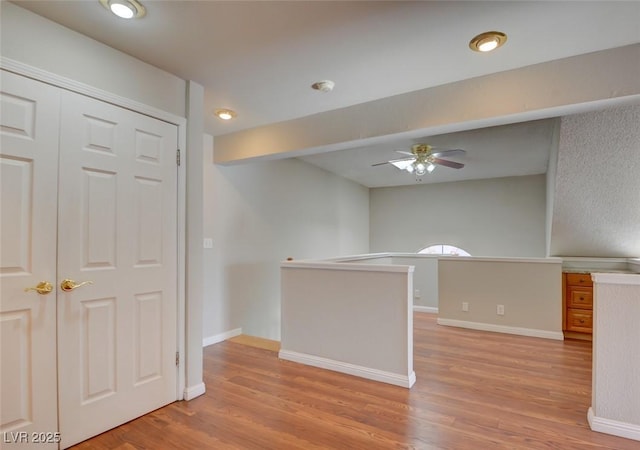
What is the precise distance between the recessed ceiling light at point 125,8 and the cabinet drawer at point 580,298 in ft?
16.5

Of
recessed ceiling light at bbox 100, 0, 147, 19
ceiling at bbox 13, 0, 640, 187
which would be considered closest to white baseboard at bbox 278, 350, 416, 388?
ceiling at bbox 13, 0, 640, 187

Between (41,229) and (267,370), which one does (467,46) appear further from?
(267,370)

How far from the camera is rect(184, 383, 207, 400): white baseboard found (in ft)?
8.38

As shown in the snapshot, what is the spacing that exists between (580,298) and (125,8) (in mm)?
5143

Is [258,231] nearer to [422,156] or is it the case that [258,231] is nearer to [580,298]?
[422,156]

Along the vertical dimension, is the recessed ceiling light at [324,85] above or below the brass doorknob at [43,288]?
above

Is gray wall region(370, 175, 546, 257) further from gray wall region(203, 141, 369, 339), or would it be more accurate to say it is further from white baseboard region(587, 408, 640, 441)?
white baseboard region(587, 408, 640, 441)

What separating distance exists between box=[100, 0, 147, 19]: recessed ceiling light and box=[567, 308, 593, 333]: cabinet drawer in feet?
16.7

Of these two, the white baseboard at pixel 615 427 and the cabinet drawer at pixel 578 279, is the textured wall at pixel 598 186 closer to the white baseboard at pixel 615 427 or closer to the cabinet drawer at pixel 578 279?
the cabinet drawer at pixel 578 279

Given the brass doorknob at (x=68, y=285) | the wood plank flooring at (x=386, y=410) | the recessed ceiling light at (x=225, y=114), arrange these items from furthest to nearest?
the recessed ceiling light at (x=225, y=114) → the wood plank flooring at (x=386, y=410) → the brass doorknob at (x=68, y=285)

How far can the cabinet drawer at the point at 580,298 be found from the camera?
400cm

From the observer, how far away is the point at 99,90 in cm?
212

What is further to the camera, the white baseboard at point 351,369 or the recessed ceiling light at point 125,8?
the white baseboard at point 351,369

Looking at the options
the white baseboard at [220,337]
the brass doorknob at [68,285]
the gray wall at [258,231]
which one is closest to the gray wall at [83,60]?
the brass doorknob at [68,285]
